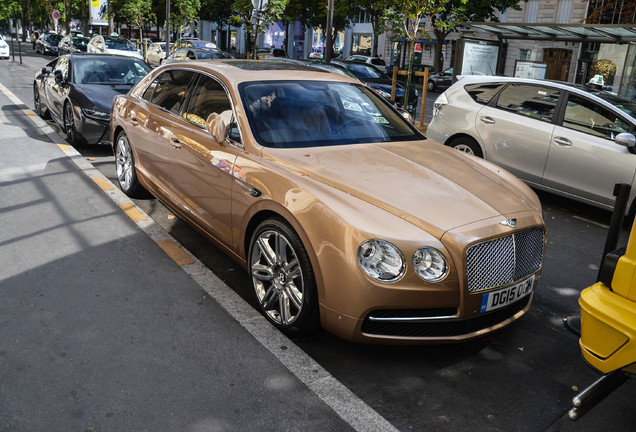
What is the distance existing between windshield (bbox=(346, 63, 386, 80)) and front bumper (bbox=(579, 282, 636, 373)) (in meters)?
16.0

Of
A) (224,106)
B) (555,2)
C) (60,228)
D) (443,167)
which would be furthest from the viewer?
(555,2)

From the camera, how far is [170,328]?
3.79 m

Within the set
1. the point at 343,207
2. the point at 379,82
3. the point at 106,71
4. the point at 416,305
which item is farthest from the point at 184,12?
the point at 416,305

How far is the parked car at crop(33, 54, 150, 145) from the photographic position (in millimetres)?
8930

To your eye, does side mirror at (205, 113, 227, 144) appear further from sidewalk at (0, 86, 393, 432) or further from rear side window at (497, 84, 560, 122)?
rear side window at (497, 84, 560, 122)

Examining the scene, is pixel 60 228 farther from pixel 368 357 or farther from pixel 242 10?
pixel 242 10

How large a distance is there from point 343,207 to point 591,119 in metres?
4.90

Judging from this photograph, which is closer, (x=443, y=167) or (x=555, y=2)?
(x=443, y=167)

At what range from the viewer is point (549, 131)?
7281 millimetres

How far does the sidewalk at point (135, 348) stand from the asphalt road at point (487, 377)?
16cm

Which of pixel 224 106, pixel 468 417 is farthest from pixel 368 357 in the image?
pixel 224 106

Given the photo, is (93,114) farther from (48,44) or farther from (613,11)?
(48,44)

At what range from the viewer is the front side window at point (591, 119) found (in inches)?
268

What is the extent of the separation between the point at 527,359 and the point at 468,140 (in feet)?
16.7
